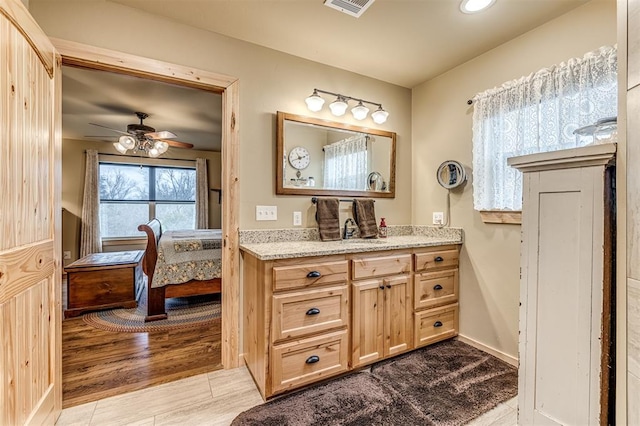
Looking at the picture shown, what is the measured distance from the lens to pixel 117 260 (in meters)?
3.46

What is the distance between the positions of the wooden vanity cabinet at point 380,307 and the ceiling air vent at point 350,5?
163cm

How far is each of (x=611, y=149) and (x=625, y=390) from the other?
0.68 meters

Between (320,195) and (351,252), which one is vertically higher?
(320,195)

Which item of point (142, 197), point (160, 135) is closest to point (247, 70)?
point (160, 135)

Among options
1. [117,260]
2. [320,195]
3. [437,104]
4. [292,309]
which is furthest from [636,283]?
[117,260]

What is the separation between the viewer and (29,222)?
1356 millimetres

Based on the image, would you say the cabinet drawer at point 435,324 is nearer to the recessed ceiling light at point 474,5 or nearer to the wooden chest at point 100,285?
the recessed ceiling light at point 474,5

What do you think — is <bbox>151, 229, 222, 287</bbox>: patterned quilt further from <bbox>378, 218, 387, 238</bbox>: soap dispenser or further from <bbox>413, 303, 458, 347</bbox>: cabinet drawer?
<bbox>413, 303, 458, 347</bbox>: cabinet drawer

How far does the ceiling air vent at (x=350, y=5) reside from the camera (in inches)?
69.3

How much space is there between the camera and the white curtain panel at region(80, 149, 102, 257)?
5098 mm

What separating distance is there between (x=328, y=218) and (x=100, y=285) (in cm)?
281

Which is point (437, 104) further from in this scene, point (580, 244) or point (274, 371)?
point (274, 371)

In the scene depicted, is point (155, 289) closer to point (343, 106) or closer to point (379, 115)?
point (343, 106)

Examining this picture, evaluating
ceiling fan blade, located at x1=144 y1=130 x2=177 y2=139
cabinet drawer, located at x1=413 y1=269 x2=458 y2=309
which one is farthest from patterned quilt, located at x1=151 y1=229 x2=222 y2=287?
cabinet drawer, located at x1=413 y1=269 x2=458 y2=309
